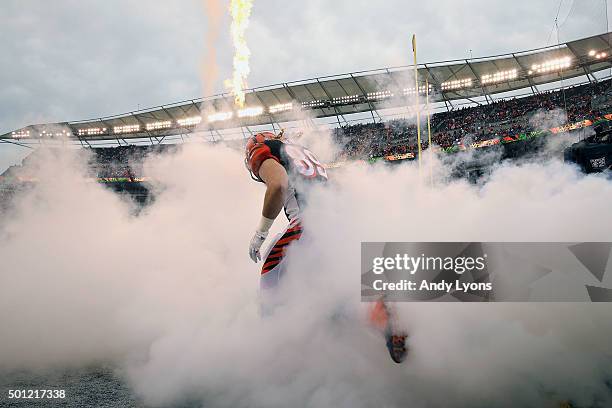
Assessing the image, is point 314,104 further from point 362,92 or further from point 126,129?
point 126,129

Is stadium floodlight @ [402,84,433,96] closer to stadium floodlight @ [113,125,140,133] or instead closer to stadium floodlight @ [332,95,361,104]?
stadium floodlight @ [332,95,361,104]

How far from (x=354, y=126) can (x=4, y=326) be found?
2952 centimetres

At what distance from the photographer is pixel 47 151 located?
41.0 ft

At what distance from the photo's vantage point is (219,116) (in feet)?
105

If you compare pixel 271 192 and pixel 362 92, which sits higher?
pixel 362 92

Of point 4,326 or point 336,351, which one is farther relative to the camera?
point 4,326

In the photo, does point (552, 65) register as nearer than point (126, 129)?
Yes

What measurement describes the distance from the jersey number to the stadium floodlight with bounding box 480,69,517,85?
26476 millimetres

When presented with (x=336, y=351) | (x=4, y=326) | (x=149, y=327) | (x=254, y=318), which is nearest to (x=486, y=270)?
(x=336, y=351)

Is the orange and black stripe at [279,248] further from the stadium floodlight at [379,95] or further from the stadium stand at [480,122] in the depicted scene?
the stadium floodlight at [379,95]

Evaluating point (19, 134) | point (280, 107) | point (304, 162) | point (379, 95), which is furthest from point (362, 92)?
point (19, 134)

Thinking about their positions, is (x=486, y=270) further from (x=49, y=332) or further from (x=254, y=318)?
(x=49, y=332)

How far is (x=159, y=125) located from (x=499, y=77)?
27.6 m

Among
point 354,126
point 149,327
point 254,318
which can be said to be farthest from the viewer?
point 354,126
